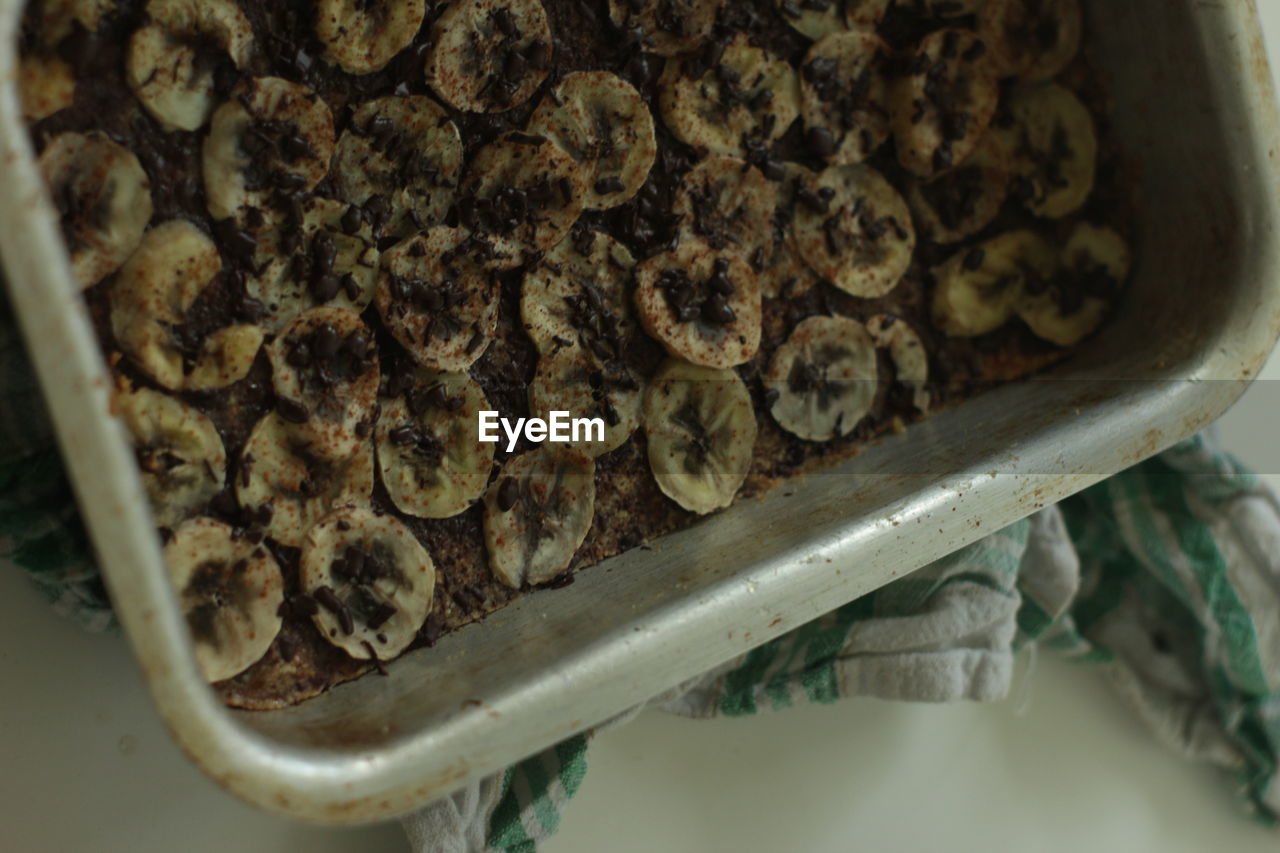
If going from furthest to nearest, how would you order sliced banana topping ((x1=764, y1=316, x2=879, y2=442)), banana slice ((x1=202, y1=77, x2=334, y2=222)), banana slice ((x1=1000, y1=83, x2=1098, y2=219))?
1. banana slice ((x1=1000, y1=83, x2=1098, y2=219))
2. sliced banana topping ((x1=764, y1=316, x2=879, y2=442))
3. banana slice ((x1=202, y1=77, x2=334, y2=222))

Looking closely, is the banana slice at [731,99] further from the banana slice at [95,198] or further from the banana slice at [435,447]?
the banana slice at [95,198]

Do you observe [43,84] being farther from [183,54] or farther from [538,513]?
[538,513]

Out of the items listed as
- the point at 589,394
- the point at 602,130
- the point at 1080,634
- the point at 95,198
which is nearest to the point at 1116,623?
the point at 1080,634

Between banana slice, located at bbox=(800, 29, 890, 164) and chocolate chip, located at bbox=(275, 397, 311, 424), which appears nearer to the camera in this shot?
chocolate chip, located at bbox=(275, 397, 311, 424)

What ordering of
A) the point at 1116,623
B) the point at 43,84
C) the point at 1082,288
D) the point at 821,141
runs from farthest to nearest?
the point at 1116,623 → the point at 1082,288 → the point at 821,141 → the point at 43,84

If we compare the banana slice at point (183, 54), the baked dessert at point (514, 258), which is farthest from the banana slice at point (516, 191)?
the banana slice at point (183, 54)

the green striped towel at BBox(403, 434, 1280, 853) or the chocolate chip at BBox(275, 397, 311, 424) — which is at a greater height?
the chocolate chip at BBox(275, 397, 311, 424)

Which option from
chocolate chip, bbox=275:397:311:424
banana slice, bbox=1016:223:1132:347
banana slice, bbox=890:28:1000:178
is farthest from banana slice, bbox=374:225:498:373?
banana slice, bbox=1016:223:1132:347

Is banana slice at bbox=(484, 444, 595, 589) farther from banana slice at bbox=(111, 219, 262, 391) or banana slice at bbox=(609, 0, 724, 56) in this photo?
banana slice at bbox=(609, 0, 724, 56)
